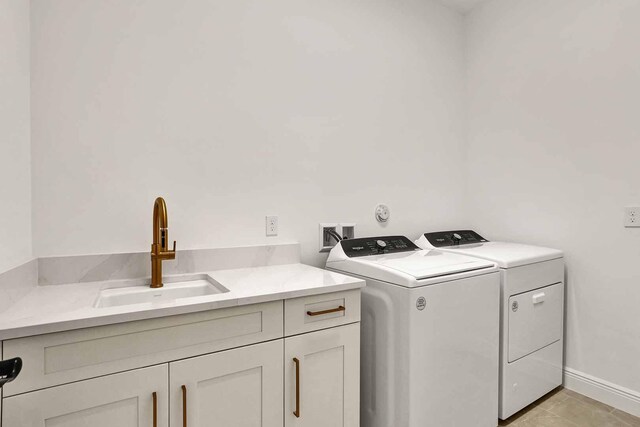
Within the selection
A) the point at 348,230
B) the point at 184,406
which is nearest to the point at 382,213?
the point at 348,230

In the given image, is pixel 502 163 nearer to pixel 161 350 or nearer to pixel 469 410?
pixel 469 410

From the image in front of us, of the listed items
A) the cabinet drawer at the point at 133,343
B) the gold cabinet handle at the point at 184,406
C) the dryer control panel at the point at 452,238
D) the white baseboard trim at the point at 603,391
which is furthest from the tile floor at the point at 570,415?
the gold cabinet handle at the point at 184,406

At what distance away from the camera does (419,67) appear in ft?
8.48

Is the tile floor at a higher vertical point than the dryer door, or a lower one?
lower

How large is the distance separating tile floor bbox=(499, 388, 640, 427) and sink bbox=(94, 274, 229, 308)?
66.0 inches

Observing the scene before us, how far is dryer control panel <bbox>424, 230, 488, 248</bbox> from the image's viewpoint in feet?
7.72

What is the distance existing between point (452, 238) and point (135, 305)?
1932mm

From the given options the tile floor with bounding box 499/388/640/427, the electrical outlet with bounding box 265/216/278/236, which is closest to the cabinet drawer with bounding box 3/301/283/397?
the electrical outlet with bounding box 265/216/278/236

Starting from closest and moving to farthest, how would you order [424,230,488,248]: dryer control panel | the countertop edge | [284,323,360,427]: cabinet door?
the countertop edge < [284,323,360,427]: cabinet door < [424,230,488,248]: dryer control panel

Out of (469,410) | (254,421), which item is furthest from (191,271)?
(469,410)

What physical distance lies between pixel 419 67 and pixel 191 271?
2.01m

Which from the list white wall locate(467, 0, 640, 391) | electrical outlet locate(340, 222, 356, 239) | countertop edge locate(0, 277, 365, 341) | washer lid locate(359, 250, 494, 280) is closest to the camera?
countertop edge locate(0, 277, 365, 341)

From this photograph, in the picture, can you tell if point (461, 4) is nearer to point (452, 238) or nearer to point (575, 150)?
point (575, 150)

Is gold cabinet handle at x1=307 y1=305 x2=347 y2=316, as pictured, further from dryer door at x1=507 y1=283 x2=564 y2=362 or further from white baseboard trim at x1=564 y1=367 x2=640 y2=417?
white baseboard trim at x1=564 y1=367 x2=640 y2=417
